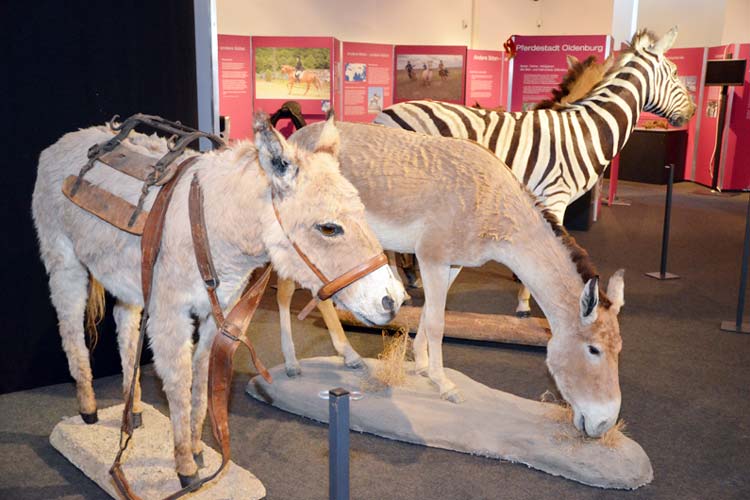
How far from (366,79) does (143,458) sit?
23.3ft

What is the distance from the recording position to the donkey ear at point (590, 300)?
336cm

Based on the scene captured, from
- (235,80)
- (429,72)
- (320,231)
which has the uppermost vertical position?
(429,72)

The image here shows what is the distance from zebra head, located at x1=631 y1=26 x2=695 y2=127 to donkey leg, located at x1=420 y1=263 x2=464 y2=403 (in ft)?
11.3

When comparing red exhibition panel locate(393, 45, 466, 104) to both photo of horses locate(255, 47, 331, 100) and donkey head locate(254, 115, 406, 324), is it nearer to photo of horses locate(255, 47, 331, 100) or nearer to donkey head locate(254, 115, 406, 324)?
photo of horses locate(255, 47, 331, 100)

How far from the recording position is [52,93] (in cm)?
416

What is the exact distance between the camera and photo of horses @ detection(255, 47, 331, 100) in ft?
27.7

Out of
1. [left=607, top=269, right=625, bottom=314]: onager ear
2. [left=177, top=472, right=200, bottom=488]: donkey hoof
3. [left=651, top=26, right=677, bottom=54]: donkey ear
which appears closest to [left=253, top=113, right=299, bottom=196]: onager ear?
[left=177, top=472, right=200, bottom=488]: donkey hoof

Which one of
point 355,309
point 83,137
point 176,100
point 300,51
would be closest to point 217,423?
point 355,309

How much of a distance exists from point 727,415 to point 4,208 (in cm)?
456

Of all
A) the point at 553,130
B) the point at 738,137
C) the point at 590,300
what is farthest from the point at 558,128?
the point at 738,137

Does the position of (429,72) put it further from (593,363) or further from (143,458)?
(143,458)

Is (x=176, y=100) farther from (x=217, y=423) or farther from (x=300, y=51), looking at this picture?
(x=300, y=51)

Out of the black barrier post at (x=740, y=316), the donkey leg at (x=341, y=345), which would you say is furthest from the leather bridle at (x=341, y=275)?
the black barrier post at (x=740, y=316)

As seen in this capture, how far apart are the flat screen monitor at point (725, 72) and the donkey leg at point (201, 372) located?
1298 centimetres
